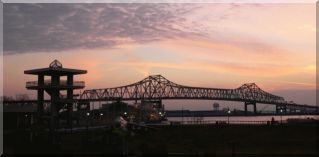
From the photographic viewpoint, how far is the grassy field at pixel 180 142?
26766 mm

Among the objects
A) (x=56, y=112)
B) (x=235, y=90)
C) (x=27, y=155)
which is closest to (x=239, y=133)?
(x=56, y=112)

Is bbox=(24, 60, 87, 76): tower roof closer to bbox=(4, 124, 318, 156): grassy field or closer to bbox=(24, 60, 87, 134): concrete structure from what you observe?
bbox=(24, 60, 87, 134): concrete structure

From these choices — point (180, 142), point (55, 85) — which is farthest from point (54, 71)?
point (180, 142)

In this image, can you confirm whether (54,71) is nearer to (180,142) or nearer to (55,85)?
(55,85)

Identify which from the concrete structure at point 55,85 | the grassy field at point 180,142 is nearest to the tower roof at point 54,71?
the concrete structure at point 55,85

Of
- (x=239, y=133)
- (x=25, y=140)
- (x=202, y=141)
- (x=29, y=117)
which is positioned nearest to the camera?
(x=25, y=140)

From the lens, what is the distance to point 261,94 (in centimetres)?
15800

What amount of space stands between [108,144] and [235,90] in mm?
122847

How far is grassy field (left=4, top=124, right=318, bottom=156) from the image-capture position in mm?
26766

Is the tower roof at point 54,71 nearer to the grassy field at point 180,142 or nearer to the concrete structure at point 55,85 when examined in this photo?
the concrete structure at point 55,85

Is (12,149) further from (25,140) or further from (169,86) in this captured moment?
(169,86)

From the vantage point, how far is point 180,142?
122 ft

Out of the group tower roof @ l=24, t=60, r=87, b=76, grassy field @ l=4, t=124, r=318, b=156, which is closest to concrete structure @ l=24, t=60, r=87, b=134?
tower roof @ l=24, t=60, r=87, b=76

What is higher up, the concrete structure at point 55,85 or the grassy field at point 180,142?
the concrete structure at point 55,85
